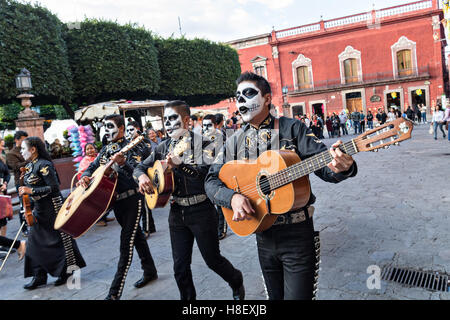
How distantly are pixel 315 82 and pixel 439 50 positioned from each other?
10381 millimetres

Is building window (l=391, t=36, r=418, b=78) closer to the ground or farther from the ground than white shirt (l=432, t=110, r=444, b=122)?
farther from the ground

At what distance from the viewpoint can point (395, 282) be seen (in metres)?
3.45

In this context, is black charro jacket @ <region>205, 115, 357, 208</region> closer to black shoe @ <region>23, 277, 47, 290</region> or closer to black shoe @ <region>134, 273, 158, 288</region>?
black shoe @ <region>134, 273, 158, 288</region>

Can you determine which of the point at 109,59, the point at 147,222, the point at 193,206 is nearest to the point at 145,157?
the point at 193,206

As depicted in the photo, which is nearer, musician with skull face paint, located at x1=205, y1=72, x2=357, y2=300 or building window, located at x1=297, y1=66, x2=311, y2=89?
musician with skull face paint, located at x1=205, y1=72, x2=357, y2=300

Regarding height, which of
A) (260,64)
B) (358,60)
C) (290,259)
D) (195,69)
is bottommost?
(290,259)

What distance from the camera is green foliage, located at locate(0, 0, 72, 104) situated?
41.1ft

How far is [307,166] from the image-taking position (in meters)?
2.02

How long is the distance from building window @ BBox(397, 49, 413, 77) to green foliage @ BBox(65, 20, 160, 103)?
22809 millimetres

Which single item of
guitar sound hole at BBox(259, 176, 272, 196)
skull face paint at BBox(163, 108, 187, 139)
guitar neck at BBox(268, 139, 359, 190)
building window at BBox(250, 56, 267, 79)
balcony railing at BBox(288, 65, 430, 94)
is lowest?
guitar sound hole at BBox(259, 176, 272, 196)

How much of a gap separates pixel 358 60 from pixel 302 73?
5174 millimetres

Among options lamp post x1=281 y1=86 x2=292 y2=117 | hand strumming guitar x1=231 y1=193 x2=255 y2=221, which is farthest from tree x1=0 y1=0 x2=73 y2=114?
lamp post x1=281 y1=86 x2=292 y2=117

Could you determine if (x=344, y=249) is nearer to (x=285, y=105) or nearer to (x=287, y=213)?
→ (x=287, y=213)
